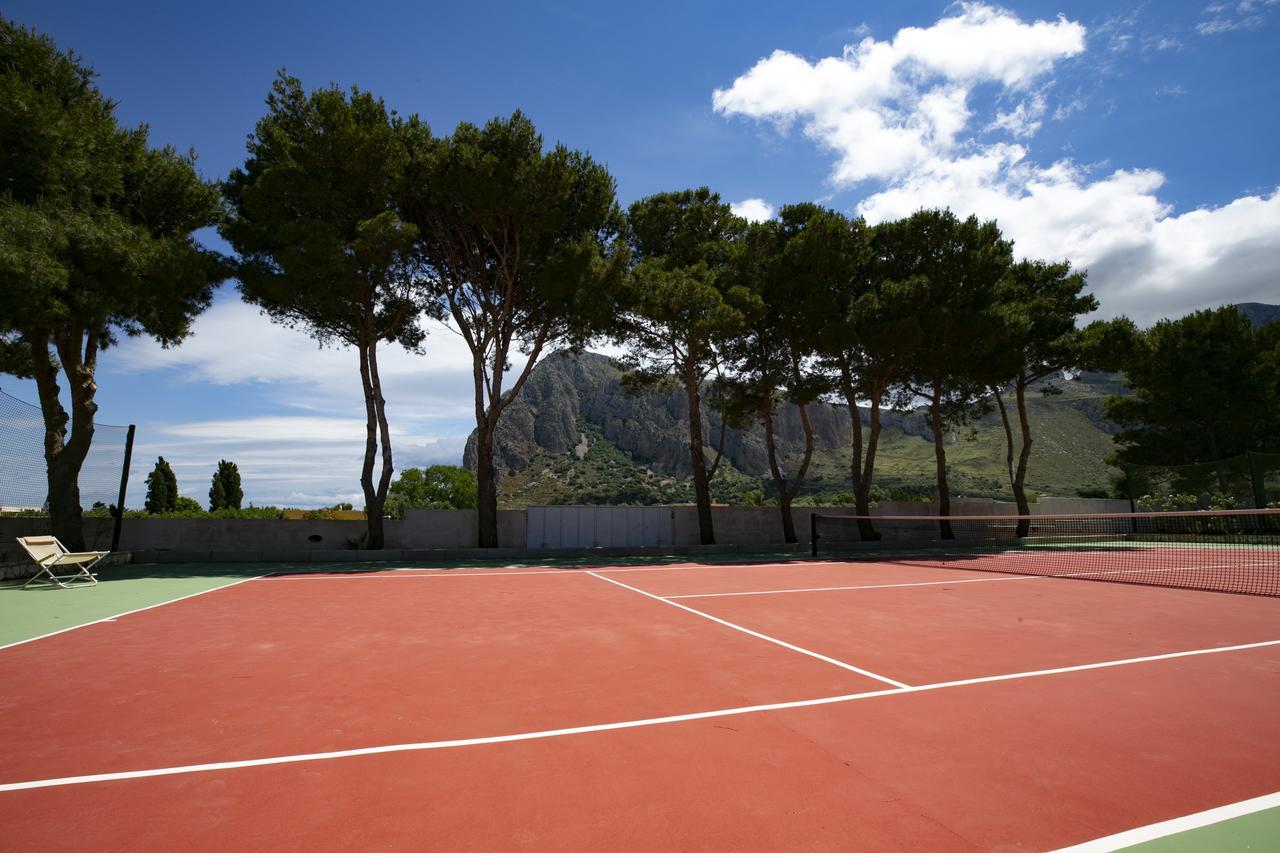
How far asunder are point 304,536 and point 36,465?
21.2ft

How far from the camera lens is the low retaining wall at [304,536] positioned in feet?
55.6

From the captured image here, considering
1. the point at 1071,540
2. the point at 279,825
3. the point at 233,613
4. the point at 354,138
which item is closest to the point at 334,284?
the point at 354,138

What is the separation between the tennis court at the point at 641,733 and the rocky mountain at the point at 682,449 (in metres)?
52.3

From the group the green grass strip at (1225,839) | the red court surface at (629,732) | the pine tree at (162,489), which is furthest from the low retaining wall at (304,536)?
the pine tree at (162,489)

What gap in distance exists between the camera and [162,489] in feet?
118

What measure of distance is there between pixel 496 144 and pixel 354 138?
382 cm

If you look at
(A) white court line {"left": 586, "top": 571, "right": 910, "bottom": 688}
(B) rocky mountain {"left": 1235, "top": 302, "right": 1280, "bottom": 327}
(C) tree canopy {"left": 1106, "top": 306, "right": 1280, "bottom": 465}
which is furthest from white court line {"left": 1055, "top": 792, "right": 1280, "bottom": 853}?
(B) rocky mountain {"left": 1235, "top": 302, "right": 1280, "bottom": 327}

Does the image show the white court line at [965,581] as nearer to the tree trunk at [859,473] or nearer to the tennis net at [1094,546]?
the tennis net at [1094,546]

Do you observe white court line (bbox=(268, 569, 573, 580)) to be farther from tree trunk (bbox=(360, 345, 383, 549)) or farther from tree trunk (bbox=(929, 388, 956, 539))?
tree trunk (bbox=(929, 388, 956, 539))

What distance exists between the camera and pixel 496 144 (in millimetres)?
18609

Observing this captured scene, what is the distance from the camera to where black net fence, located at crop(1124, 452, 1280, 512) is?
24219 mm

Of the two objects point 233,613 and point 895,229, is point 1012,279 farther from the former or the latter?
point 233,613

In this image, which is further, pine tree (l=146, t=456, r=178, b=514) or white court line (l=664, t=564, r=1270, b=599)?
pine tree (l=146, t=456, r=178, b=514)

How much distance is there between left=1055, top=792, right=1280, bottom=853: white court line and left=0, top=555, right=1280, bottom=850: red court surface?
5cm
